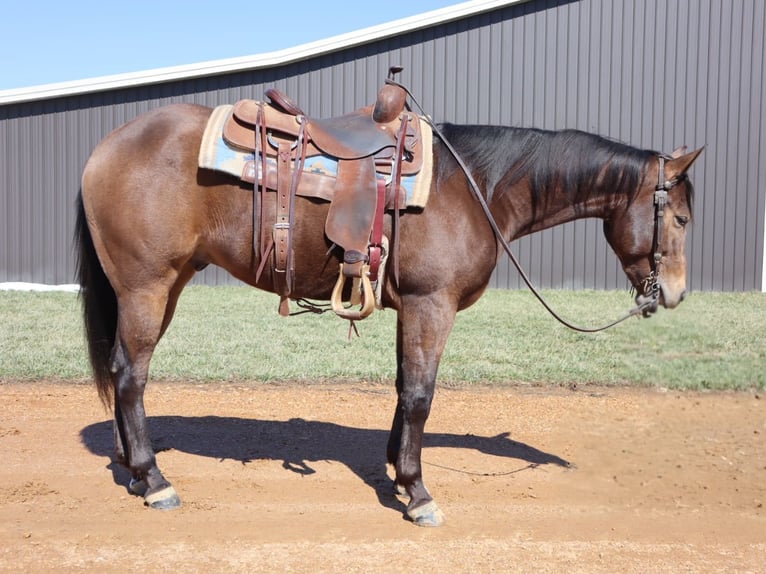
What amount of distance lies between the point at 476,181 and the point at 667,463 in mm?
2187

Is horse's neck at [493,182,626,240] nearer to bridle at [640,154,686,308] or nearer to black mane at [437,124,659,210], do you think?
black mane at [437,124,659,210]

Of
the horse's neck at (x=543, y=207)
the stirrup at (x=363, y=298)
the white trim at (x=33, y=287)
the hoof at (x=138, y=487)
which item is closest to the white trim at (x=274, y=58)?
the white trim at (x=33, y=287)

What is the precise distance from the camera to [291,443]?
5.11 meters

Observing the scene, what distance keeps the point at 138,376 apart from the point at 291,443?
1.40 m

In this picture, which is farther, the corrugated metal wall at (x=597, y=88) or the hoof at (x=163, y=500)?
the corrugated metal wall at (x=597, y=88)

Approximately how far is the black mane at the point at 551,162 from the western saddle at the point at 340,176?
1.12ft

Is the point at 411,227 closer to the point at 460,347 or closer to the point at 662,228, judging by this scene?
the point at 662,228

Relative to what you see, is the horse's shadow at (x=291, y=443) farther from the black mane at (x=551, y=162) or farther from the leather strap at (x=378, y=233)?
the black mane at (x=551, y=162)

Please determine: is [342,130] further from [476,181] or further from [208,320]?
[208,320]

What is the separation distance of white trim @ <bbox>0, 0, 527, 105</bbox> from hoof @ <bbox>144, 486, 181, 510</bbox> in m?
10.6

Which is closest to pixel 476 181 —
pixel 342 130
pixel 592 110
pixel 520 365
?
pixel 342 130

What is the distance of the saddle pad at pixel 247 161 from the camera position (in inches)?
152

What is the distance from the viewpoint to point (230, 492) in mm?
4172

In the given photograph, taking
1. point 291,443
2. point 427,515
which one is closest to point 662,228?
point 427,515
